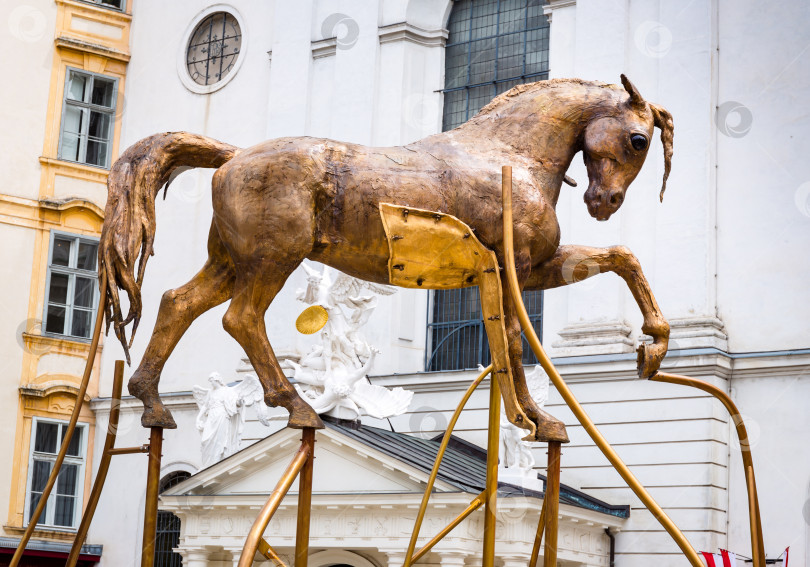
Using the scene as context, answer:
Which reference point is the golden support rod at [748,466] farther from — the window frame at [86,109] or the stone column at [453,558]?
the window frame at [86,109]

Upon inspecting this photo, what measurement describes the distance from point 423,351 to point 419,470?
251 inches

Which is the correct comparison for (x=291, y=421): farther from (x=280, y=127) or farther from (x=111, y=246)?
(x=280, y=127)

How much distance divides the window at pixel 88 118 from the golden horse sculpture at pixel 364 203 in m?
22.7

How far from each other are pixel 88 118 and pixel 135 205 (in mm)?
23255

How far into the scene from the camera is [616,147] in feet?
20.5

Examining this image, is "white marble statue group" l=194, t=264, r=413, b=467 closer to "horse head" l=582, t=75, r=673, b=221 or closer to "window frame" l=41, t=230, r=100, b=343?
"window frame" l=41, t=230, r=100, b=343

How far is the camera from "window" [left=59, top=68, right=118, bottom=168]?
92.4 feet

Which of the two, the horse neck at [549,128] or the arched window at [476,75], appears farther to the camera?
the arched window at [476,75]

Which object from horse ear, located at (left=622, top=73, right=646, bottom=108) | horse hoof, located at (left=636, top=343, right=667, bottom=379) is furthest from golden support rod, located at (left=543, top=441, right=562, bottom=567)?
Answer: horse ear, located at (left=622, top=73, right=646, bottom=108)

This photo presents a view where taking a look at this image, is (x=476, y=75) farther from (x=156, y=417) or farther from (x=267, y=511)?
(x=267, y=511)

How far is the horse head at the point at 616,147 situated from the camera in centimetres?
625

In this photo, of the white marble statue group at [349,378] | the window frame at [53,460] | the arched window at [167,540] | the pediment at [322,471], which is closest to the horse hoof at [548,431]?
the white marble statue group at [349,378]

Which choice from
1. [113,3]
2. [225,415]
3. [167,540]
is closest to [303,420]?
[225,415]

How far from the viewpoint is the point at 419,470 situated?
1811cm
